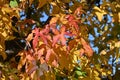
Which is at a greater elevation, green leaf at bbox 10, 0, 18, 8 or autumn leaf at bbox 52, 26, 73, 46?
green leaf at bbox 10, 0, 18, 8

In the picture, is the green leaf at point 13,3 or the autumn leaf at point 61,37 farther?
the green leaf at point 13,3

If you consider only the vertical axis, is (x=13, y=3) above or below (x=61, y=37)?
above

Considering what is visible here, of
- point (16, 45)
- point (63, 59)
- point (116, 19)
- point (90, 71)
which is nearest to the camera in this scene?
point (63, 59)

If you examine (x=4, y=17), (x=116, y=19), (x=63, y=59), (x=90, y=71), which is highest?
(x=4, y=17)

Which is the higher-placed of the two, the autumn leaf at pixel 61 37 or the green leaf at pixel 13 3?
the green leaf at pixel 13 3

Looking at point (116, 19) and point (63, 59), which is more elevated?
point (116, 19)

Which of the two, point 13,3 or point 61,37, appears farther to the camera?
point 13,3

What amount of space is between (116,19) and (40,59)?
49 centimetres

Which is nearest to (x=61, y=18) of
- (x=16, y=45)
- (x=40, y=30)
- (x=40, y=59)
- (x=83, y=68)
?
(x=40, y=30)

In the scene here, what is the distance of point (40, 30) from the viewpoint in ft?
6.04

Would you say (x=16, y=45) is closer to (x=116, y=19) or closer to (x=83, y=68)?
(x=83, y=68)

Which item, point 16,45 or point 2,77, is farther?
point 16,45

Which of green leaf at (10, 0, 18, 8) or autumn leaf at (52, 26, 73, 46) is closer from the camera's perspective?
autumn leaf at (52, 26, 73, 46)

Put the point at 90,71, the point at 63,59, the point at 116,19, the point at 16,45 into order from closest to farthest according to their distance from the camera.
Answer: the point at 63,59 → the point at 116,19 → the point at 90,71 → the point at 16,45
